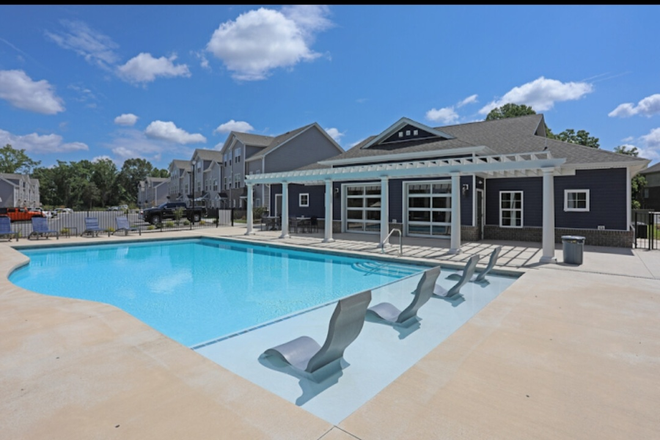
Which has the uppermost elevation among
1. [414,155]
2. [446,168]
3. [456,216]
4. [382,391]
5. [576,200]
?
[414,155]

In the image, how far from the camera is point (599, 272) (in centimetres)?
841

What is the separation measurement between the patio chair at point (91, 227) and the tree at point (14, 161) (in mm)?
69719

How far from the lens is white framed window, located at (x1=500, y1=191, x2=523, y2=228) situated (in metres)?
15.2

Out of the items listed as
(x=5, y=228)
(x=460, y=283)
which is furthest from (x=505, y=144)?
(x=5, y=228)

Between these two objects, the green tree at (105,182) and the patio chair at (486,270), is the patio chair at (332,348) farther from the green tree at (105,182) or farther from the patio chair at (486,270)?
the green tree at (105,182)

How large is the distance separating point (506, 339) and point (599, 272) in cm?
602

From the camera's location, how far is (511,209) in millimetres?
15422

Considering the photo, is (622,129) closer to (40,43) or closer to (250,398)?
(250,398)

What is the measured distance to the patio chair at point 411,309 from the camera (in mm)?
5445

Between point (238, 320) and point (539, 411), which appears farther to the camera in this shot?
point (238, 320)

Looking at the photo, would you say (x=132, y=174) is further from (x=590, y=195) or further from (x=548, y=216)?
(x=548, y=216)

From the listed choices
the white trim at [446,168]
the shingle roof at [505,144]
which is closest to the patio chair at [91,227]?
the white trim at [446,168]

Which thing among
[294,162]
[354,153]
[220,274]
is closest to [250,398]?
[220,274]

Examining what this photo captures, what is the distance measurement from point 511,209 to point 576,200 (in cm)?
237
